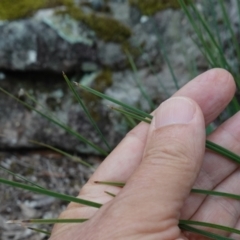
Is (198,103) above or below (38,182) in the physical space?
below

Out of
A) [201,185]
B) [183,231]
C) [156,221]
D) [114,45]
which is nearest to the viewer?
[156,221]

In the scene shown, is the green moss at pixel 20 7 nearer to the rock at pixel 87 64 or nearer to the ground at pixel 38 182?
the rock at pixel 87 64

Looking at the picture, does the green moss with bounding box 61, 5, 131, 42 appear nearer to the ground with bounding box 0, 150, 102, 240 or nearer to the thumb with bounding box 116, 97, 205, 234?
the ground with bounding box 0, 150, 102, 240

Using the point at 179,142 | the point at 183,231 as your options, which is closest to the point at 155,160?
the point at 179,142

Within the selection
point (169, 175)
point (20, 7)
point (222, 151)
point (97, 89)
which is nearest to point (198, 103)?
point (222, 151)

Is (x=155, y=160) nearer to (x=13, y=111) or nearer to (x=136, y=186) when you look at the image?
(x=136, y=186)

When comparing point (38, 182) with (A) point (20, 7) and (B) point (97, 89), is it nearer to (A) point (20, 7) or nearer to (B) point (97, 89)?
(B) point (97, 89)

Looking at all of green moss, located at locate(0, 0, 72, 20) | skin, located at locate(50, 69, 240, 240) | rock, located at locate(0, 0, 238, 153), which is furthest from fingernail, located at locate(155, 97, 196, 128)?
green moss, located at locate(0, 0, 72, 20)
